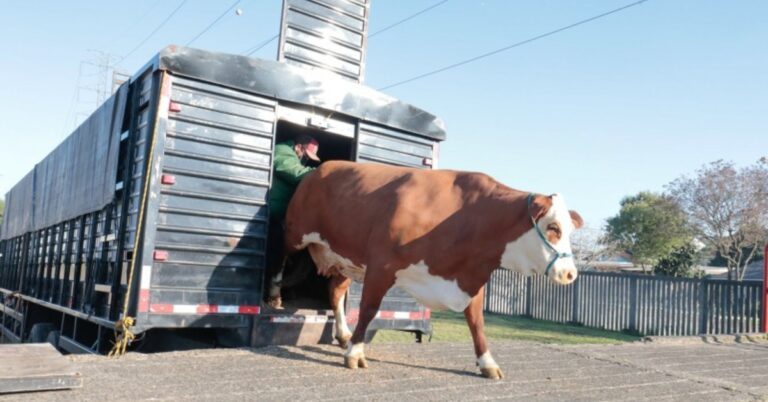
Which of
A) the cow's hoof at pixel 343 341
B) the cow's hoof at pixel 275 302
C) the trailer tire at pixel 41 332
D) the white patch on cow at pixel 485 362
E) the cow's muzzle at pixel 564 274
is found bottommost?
the trailer tire at pixel 41 332

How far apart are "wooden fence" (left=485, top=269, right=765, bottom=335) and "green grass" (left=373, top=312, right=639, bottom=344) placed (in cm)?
52

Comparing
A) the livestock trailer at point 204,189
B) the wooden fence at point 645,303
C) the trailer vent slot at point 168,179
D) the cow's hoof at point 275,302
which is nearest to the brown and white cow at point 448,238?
the livestock trailer at point 204,189

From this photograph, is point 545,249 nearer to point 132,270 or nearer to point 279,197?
A: point 279,197

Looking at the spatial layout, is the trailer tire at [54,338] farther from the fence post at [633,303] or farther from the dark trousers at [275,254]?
the fence post at [633,303]

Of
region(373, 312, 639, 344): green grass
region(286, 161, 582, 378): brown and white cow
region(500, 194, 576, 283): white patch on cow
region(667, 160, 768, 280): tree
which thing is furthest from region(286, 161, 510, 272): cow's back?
region(667, 160, 768, 280): tree

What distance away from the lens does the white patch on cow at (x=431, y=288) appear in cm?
497

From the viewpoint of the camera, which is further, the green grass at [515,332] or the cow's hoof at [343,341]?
the green grass at [515,332]

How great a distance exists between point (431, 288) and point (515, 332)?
970 cm

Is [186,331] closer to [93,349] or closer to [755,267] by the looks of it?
[93,349]

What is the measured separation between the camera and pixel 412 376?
15.8 ft

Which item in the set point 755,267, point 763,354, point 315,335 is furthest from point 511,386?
point 755,267

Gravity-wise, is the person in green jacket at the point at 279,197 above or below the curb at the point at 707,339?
above

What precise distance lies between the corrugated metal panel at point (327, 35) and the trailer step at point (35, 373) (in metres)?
3.93

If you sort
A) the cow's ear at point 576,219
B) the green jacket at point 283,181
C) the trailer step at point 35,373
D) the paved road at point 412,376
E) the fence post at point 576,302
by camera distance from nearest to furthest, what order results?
the trailer step at point 35,373, the paved road at point 412,376, the cow's ear at point 576,219, the green jacket at point 283,181, the fence post at point 576,302
